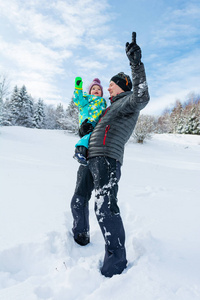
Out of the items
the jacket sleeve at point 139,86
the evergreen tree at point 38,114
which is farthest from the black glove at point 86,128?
the evergreen tree at point 38,114

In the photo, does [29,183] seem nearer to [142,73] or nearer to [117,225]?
[117,225]

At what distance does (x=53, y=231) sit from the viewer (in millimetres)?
2088

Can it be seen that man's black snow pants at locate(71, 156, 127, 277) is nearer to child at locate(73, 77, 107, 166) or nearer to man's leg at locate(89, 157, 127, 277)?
man's leg at locate(89, 157, 127, 277)

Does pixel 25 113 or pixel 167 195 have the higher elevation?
pixel 25 113

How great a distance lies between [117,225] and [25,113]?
3767cm

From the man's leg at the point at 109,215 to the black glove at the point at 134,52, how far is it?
834 mm

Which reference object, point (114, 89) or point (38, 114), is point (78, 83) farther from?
point (38, 114)

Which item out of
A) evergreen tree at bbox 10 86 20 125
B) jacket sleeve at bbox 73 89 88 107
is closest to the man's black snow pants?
jacket sleeve at bbox 73 89 88 107

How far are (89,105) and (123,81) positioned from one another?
0.45m

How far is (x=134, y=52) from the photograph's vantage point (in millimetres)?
1429

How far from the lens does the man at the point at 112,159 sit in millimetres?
1486

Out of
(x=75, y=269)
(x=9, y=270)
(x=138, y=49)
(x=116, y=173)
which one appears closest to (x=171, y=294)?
(x=75, y=269)

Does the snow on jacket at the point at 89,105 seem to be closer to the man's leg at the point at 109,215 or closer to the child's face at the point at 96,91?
the child's face at the point at 96,91

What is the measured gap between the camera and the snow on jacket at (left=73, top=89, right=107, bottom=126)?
6.72 ft
